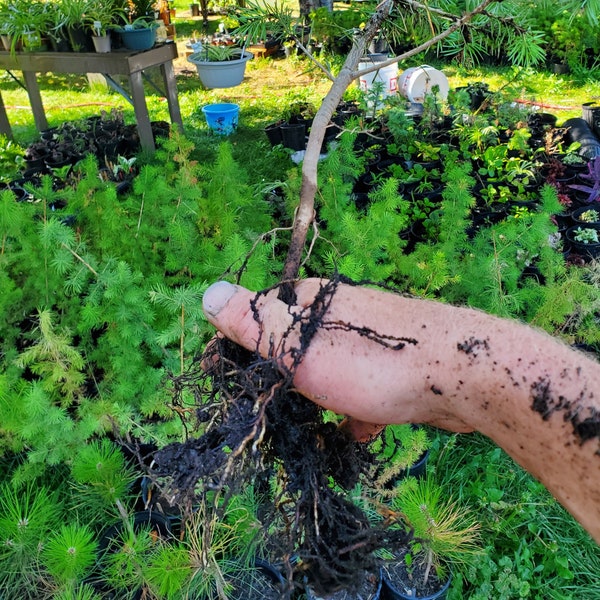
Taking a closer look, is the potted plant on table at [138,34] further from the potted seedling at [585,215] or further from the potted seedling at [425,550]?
the potted seedling at [425,550]

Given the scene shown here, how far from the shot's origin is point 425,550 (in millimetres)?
1806

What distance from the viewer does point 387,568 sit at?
185 cm

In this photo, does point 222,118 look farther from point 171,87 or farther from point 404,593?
point 404,593

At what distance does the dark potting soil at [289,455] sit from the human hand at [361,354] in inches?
0.8

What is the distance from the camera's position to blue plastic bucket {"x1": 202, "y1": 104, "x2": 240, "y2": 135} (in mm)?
5566

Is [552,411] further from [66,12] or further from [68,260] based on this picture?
[66,12]

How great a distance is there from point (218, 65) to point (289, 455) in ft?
15.7

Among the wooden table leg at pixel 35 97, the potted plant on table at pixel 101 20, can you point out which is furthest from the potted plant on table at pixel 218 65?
the wooden table leg at pixel 35 97

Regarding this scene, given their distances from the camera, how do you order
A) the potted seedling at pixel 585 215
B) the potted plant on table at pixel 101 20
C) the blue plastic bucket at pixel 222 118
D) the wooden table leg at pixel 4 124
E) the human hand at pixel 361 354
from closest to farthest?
the human hand at pixel 361 354 → the potted seedling at pixel 585 215 → the potted plant on table at pixel 101 20 → the wooden table leg at pixel 4 124 → the blue plastic bucket at pixel 222 118

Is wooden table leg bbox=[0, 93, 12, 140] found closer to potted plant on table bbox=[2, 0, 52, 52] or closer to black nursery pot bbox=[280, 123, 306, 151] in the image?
potted plant on table bbox=[2, 0, 52, 52]

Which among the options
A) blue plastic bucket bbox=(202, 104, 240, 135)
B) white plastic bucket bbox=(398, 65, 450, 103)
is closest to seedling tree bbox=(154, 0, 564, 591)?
white plastic bucket bbox=(398, 65, 450, 103)

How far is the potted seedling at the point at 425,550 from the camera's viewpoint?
171 centimetres

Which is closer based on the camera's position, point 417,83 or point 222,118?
point 417,83

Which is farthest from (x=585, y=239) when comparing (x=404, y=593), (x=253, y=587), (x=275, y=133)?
(x=253, y=587)
